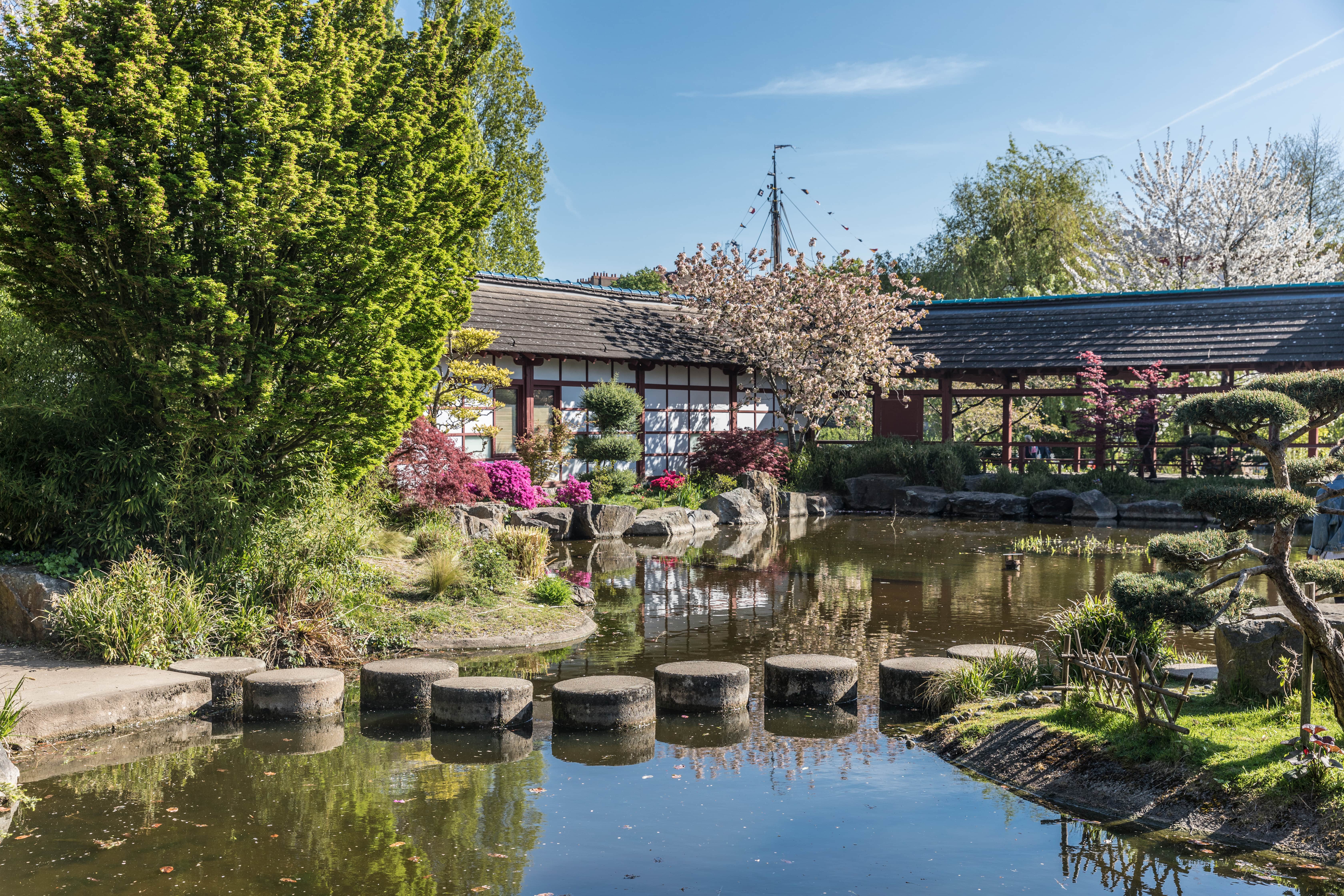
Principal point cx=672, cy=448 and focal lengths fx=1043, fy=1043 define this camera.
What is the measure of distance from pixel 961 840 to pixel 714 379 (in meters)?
21.3

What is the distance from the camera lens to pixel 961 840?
5211mm

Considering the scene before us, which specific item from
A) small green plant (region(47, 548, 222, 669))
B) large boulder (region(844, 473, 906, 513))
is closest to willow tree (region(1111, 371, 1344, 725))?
small green plant (region(47, 548, 222, 669))

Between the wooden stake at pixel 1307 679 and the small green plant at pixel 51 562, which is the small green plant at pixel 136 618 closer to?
the small green plant at pixel 51 562

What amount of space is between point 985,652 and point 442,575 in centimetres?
502

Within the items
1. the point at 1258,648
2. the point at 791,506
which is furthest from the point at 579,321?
the point at 1258,648

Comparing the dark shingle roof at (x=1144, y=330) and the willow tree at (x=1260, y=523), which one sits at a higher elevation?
the dark shingle roof at (x=1144, y=330)

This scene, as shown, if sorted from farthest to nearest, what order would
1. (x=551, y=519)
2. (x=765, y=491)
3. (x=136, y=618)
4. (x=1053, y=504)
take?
(x=765, y=491) < (x=1053, y=504) < (x=551, y=519) < (x=136, y=618)

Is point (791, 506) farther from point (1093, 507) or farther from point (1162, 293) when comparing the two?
point (1162, 293)

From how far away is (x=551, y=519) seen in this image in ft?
56.0

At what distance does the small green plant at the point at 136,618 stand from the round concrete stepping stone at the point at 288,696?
2.80 ft

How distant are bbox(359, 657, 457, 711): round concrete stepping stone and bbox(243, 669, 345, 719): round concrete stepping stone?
31 cm

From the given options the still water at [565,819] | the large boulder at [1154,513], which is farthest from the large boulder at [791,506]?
the still water at [565,819]

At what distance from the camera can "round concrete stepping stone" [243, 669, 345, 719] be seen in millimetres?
7188

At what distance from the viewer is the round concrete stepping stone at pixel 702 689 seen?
24.3 feet
